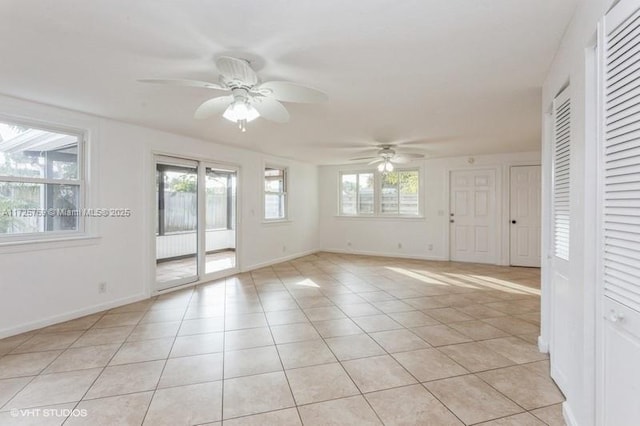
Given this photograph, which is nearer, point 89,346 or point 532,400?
point 532,400

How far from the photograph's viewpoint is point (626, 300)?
3.92 ft

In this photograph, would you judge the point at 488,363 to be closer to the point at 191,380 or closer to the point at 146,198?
the point at 191,380

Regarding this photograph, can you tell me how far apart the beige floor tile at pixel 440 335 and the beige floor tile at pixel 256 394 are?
145 centimetres

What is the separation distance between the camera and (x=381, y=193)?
295 inches

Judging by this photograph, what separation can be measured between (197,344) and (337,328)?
135 cm

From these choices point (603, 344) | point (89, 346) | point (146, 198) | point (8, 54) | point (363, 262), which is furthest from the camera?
point (363, 262)

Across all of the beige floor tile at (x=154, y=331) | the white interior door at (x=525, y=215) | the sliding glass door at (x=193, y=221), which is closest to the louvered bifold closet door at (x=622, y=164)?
the beige floor tile at (x=154, y=331)

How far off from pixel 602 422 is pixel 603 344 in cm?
35

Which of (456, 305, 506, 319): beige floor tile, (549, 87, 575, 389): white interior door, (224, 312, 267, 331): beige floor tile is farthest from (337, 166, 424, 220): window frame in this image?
(549, 87, 575, 389): white interior door

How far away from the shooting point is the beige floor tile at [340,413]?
69.7 inches

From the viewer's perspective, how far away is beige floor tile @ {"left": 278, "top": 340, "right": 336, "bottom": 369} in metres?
2.46

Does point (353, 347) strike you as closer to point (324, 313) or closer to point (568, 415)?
point (324, 313)

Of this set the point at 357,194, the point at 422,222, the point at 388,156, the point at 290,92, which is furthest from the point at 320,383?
the point at 357,194

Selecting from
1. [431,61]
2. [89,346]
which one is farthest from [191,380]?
[431,61]
